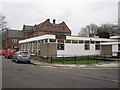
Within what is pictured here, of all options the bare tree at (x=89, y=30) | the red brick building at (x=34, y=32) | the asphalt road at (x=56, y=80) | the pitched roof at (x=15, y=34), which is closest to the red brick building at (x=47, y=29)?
the red brick building at (x=34, y=32)

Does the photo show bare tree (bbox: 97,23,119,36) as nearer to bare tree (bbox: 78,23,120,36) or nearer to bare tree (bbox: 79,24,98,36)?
bare tree (bbox: 78,23,120,36)

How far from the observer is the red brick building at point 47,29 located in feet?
196

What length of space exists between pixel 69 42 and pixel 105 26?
39.1 metres

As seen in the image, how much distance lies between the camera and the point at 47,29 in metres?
60.5

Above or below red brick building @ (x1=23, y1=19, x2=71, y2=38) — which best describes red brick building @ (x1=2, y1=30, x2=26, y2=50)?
below

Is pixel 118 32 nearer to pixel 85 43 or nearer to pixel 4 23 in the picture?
pixel 85 43

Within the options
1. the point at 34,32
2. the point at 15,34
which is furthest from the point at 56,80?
the point at 15,34

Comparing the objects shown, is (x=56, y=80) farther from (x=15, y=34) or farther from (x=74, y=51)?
(x=15, y=34)

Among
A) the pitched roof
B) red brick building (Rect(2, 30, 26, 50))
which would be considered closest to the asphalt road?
red brick building (Rect(2, 30, 26, 50))

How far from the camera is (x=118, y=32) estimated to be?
53000 millimetres

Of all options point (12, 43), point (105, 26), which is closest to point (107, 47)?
point (105, 26)

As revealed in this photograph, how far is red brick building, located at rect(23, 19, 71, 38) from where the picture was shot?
59656 mm

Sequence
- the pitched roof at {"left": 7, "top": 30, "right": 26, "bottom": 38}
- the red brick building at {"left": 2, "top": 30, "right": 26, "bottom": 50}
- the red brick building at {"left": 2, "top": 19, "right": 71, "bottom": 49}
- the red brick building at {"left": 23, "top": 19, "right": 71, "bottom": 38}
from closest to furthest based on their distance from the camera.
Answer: the red brick building at {"left": 23, "top": 19, "right": 71, "bottom": 38}, the red brick building at {"left": 2, "top": 19, "right": 71, "bottom": 49}, the red brick building at {"left": 2, "top": 30, "right": 26, "bottom": 50}, the pitched roof at {"left": 7, "top": 30, "right": 26, "bottom": 38}

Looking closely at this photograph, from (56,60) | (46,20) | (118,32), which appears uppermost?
(46,20)
